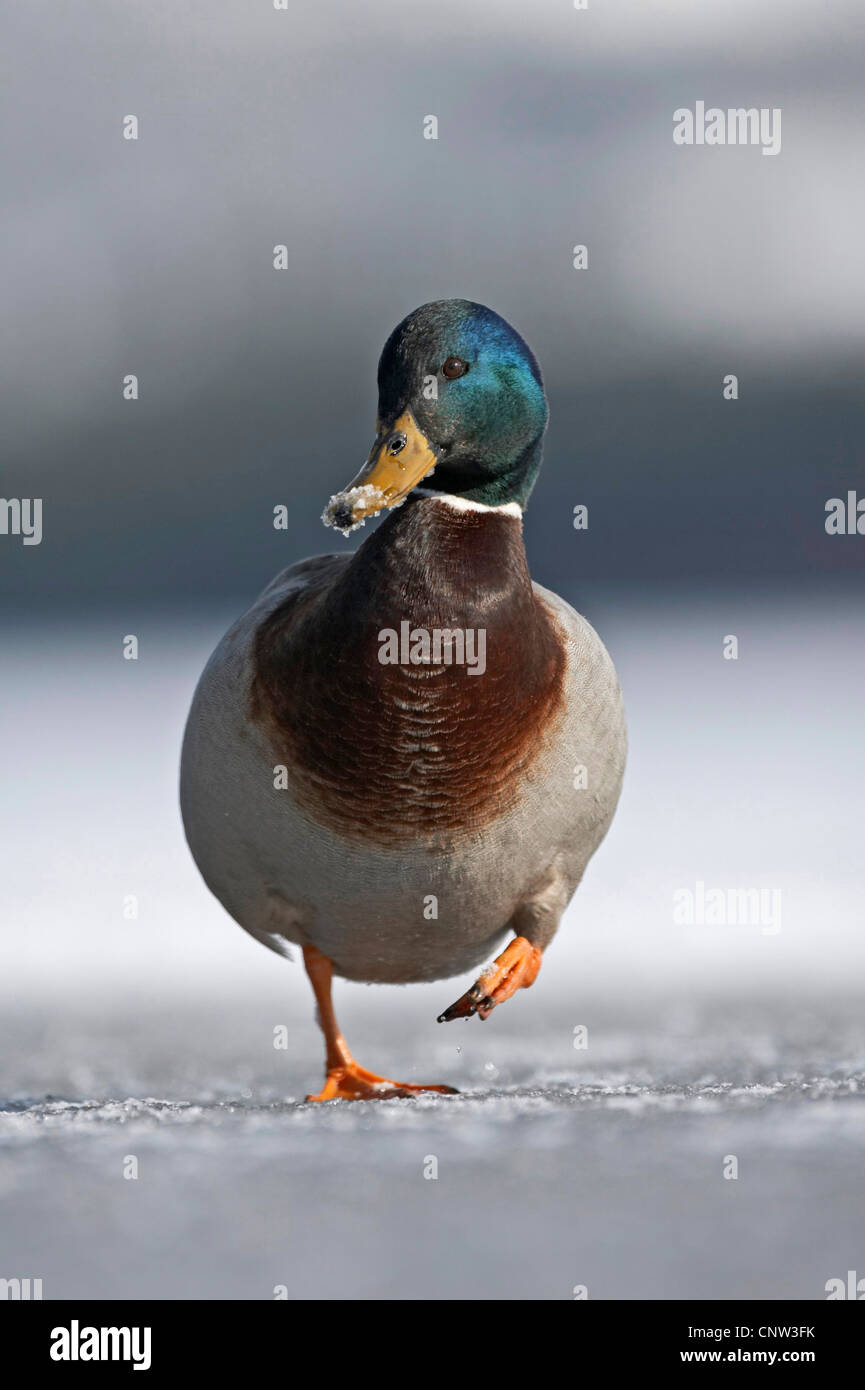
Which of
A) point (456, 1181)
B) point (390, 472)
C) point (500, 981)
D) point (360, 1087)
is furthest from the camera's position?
point (360, 1087)

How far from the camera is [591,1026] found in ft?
15.1

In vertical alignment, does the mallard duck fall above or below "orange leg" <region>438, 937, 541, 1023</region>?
above

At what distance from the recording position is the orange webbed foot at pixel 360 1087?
3.79 m

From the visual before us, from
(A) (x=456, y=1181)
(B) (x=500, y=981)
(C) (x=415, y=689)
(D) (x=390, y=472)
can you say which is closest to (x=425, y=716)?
(C) (x=415, y=689)

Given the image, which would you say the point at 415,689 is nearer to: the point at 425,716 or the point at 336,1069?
the point at 425,716

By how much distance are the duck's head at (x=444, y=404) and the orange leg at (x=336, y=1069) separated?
993mm

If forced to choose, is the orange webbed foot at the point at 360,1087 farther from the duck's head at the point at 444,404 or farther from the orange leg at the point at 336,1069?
the duck's head at the point at 444,404

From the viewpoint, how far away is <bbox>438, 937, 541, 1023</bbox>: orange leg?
3.49 meters

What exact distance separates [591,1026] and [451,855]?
3.95ft

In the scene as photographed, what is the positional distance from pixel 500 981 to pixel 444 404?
1018mm

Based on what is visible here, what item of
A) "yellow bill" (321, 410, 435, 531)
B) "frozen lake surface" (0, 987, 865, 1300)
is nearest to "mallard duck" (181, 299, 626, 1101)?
"yellow bill" (321, 410, 435, 531)

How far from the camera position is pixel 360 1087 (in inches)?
152

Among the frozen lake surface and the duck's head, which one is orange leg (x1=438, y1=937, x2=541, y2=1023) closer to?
the frozen lake surface

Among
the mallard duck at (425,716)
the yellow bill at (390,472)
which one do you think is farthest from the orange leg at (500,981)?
the yellow bill at (390,472)
